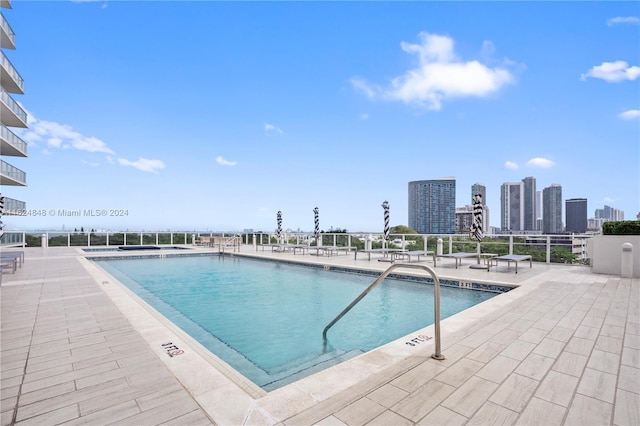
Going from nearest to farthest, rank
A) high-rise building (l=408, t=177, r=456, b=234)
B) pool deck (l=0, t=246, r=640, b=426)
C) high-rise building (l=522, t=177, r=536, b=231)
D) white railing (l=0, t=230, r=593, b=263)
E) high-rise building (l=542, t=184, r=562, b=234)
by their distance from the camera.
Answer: pool deck (l=0, t=246, r=640, b=426) → white railing (l=0, t=230, r=593, b=263) → high-rise building (l=408, t=177, r=456, b=234) → high-rise building (l=542, t=184, r=562, b=234) → high-rise building (l=522, t=177, r=536, b=231)

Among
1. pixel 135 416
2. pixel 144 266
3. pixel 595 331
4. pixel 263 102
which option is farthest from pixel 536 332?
pixel 263 102

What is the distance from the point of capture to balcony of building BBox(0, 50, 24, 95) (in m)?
16.6

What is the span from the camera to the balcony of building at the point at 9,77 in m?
16.6

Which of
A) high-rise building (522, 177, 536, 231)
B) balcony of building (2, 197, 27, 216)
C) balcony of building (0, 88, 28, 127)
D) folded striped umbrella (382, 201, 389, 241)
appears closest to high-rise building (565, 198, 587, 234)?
high-rise building (522, 177, 536, 231)

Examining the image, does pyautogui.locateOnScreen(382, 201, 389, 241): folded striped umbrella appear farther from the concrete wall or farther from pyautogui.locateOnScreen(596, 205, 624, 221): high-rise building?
pyautogui.locateOnScreen(596, 205, 624, 221): high-rise building

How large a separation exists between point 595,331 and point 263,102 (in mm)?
18217

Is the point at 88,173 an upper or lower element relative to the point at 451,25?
lower

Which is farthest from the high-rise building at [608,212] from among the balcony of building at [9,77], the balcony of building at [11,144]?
the balcony of building at [9,77]

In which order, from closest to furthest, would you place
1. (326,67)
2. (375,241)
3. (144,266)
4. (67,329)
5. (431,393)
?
(431,393), (67,329), (144,266), (375,241), (326,67)

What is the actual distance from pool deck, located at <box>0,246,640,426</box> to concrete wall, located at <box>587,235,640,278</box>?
399 centimetres

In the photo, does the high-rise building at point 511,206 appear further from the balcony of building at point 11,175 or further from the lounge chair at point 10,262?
the balcony of building at point 11,175

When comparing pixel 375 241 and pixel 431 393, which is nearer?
pixel 431 393

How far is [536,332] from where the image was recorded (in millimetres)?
3268

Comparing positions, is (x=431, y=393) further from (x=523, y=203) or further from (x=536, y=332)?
(x=523, y=203)
